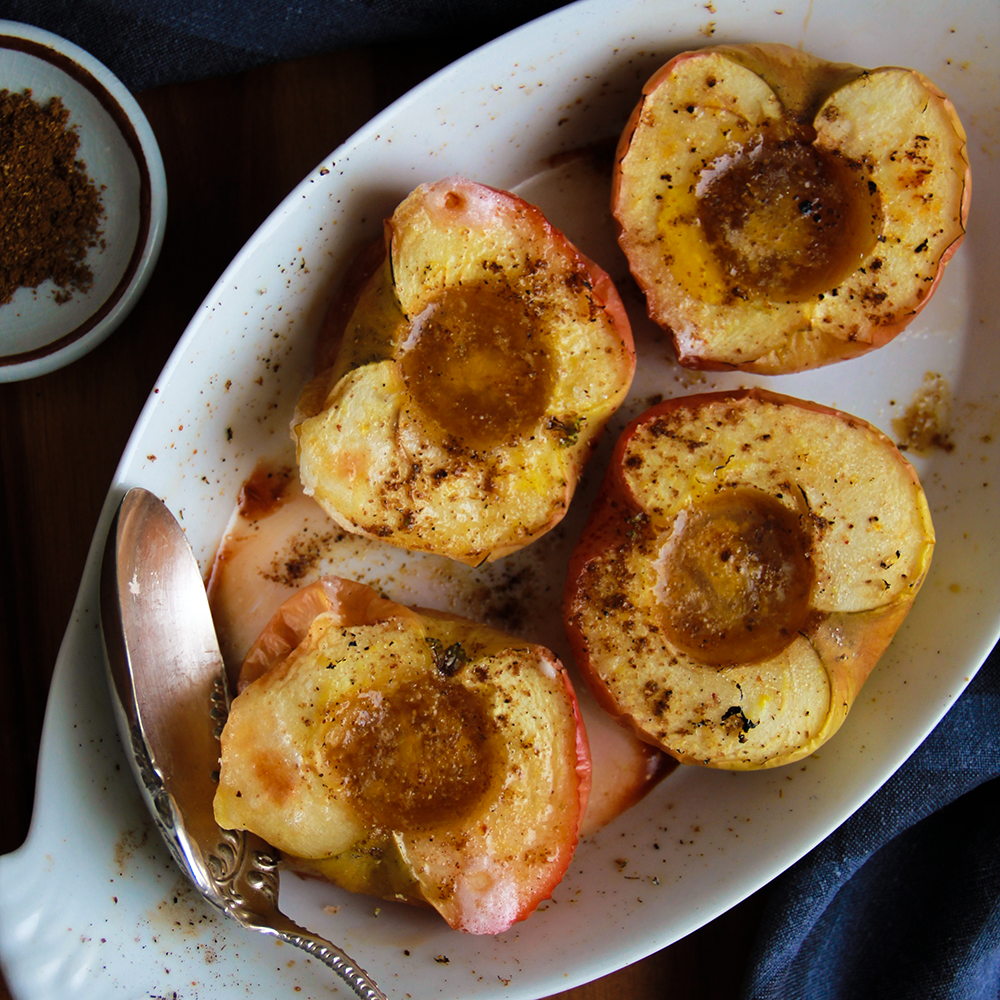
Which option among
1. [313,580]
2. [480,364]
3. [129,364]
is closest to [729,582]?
[480,364]

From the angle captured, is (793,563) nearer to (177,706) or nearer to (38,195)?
(177,706)

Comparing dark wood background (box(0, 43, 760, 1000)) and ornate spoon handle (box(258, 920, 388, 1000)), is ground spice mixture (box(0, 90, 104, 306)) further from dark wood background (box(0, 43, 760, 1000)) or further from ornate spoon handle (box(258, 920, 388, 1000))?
ornate spoon handle (box(258, 920, 388, 1000))

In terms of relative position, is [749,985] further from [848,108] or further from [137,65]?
[137,65]

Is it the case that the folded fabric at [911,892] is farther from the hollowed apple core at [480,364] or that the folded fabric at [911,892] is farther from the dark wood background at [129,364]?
the dark wood background at [129,364]

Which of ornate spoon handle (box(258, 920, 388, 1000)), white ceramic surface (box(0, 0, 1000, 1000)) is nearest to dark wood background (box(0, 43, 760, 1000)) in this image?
white ceramic surface (box(0, 0, 1000, 1000))

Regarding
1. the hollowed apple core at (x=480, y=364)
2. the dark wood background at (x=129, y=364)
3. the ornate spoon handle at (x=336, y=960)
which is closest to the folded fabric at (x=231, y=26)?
the dark wood background at (x=129, y=364)

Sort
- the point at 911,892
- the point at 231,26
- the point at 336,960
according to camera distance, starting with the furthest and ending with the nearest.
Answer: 1. the point at 911,892
2. the point at 231,26
3. the point at 336,960
